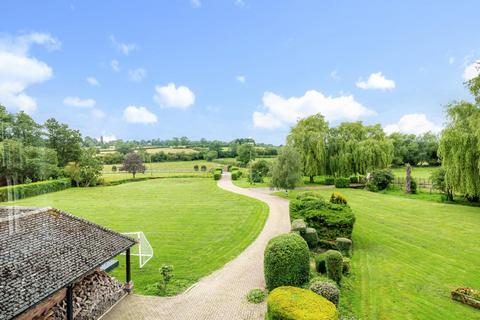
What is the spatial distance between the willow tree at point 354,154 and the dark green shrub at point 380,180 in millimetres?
3194

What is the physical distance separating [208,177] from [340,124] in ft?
92.9

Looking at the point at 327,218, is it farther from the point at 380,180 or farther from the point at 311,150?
the point at 311,150

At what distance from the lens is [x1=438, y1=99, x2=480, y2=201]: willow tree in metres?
23.2

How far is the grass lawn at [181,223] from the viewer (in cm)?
1338

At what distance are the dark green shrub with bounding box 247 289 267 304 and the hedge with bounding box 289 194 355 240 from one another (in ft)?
21.0

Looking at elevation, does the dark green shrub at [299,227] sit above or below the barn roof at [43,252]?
below

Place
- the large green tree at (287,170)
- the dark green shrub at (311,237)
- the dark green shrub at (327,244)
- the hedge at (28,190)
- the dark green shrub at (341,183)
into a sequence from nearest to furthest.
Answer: the dark green shrub at (311,237), the dark green shrub at (327,244), the large green tree at (287,170), the hedge at (28,190), the dark green shrub at (341,183)

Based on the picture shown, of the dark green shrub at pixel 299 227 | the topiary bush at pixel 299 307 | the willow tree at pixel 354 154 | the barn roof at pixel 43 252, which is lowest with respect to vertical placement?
the topiary bush at pixel 299 307

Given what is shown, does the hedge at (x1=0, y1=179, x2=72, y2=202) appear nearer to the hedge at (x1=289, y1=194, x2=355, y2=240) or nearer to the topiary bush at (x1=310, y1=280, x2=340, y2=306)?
the hedge at (x1=289, y1=194, x2=355, y2=240)

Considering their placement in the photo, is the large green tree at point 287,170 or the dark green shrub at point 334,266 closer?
the dark green shrub at point 334,266

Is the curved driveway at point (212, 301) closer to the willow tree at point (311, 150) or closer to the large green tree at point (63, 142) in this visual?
the willow tree at point (311, 150)

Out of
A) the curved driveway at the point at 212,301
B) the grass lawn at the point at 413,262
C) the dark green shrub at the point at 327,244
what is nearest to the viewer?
the curved driveway at the point at 212,301

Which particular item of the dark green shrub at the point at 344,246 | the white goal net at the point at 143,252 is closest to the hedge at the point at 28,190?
the white goal net at the point at 143,252

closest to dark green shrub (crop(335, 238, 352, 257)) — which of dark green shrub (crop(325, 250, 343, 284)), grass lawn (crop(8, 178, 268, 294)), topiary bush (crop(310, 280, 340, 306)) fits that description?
dark green shrub (crop(325, 250, 343, 284))
